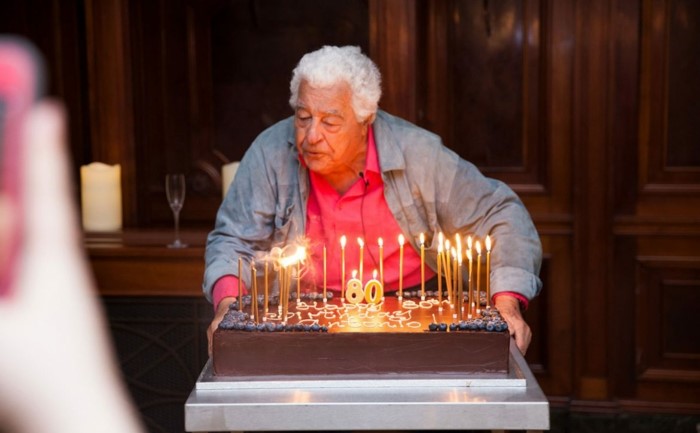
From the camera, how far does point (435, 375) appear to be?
2320mm

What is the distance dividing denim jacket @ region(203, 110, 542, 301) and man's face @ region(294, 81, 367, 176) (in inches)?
5.8

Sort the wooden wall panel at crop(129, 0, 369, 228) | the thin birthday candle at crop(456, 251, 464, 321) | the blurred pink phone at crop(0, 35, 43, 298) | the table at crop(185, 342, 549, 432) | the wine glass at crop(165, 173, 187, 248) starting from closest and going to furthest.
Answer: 1. the blurred pink phone at crop(0, 35, 43, 298)
2. the table at crop(185, 342, 549, 432)
3. the thin birthday candle at crop(456, 251, 464, 321)
4. the wine glass at crop(165, 173, 187, 248)
5. the wooden wall panel at crop(129, 0, 369, 228)

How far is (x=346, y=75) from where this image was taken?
2871mm

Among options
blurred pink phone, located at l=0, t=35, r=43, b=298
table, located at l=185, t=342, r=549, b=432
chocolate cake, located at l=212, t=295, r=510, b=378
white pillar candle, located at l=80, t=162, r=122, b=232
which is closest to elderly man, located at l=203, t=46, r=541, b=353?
chocolate cake, located at l=212, t=295, r=510, b=378

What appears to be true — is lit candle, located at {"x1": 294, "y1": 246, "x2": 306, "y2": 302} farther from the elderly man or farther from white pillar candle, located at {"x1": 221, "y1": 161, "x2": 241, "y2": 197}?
white pillar candle, located at {"x1": 221, "y1": 161, "x2": 241, "y2": 197}

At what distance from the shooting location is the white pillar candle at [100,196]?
4074 mm

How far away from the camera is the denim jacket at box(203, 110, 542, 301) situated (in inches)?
118

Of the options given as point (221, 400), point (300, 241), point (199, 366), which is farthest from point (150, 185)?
point (221, 400)

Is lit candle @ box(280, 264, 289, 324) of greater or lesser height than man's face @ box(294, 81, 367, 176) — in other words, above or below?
below

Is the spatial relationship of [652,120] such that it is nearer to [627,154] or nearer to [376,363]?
[627,154]

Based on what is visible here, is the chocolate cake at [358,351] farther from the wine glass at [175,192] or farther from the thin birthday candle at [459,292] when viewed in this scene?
the wine glass at [175,192]

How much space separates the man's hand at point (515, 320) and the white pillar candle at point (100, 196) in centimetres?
189

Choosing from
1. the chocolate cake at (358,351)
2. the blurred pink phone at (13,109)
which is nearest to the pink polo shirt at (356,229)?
the chocolate cake at (358,351)

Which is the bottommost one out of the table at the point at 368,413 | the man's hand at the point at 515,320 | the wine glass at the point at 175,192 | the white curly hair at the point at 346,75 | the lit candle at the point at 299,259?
the table at the point at 368,413
